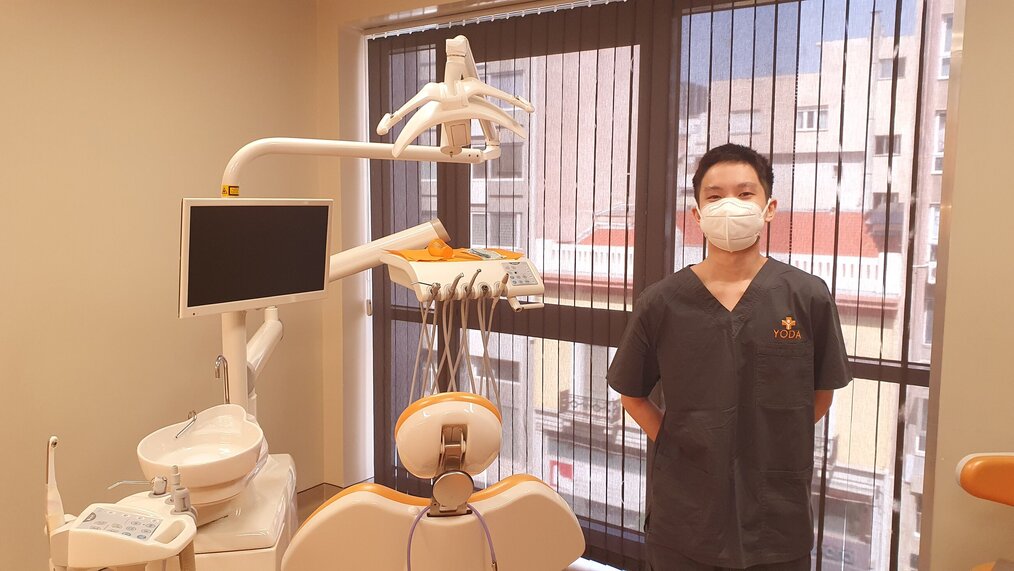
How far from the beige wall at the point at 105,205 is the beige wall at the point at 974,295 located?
2564 millimetres

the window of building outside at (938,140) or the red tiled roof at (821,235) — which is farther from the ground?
the window of building outside at (938,140)

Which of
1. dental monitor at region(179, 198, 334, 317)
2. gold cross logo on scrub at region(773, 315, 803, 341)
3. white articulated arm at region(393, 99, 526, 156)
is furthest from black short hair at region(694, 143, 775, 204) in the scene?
dental monitor at region(179, 198, 334, 317)

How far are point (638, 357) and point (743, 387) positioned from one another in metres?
0.25

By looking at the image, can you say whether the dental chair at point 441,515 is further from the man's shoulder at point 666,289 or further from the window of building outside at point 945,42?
the window of building outside at point 945,42

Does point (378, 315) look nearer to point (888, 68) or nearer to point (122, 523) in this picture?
point (122, 523)

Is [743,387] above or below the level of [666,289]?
below

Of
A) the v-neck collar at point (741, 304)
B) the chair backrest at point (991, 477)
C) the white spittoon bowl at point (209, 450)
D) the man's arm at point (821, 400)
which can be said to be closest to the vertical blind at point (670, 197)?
the chair backrest at point (991, 477)

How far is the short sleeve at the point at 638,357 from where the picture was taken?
5.56ft

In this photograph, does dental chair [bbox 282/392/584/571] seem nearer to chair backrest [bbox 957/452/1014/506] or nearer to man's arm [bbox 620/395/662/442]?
man's arm [bbox 620/395/662/442]

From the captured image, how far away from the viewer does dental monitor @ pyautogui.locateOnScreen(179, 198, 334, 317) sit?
1772mm

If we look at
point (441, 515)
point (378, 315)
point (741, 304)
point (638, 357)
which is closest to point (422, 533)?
point (441, 515)

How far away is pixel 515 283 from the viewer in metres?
1.65

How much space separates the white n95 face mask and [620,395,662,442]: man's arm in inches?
17.8

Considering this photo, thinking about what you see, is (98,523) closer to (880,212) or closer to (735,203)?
(735,203)
